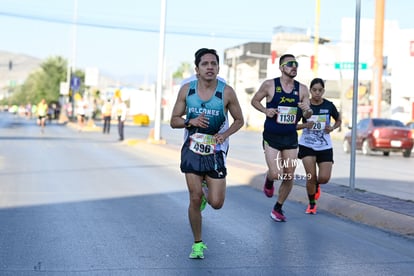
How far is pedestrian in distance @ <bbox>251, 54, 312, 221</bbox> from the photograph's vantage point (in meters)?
9.90

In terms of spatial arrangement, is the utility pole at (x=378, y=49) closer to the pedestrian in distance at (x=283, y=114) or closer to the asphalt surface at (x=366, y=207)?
the asphalt surface at (x=366, y=207)

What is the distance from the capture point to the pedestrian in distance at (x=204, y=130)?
24.8 feet

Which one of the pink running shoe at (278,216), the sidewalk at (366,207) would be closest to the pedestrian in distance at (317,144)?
the sidewalk at (366,207)

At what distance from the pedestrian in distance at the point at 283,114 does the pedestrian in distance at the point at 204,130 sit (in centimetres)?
222

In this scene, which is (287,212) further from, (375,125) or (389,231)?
(375,125)

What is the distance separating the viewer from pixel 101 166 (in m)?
19.1

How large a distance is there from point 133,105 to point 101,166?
13771cm

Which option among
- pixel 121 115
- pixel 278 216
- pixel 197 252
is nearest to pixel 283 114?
pixel 278 216

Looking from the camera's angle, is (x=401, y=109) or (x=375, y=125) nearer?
(x=375, y=125)

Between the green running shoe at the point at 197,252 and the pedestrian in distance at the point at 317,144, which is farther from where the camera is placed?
the pedestrian in distance at the point at 317,144

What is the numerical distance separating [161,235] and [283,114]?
217 centimetres

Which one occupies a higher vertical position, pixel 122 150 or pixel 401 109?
pixel 401 109

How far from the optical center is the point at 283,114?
9898 millimetres

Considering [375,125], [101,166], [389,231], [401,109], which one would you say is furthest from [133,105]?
[389,231]
